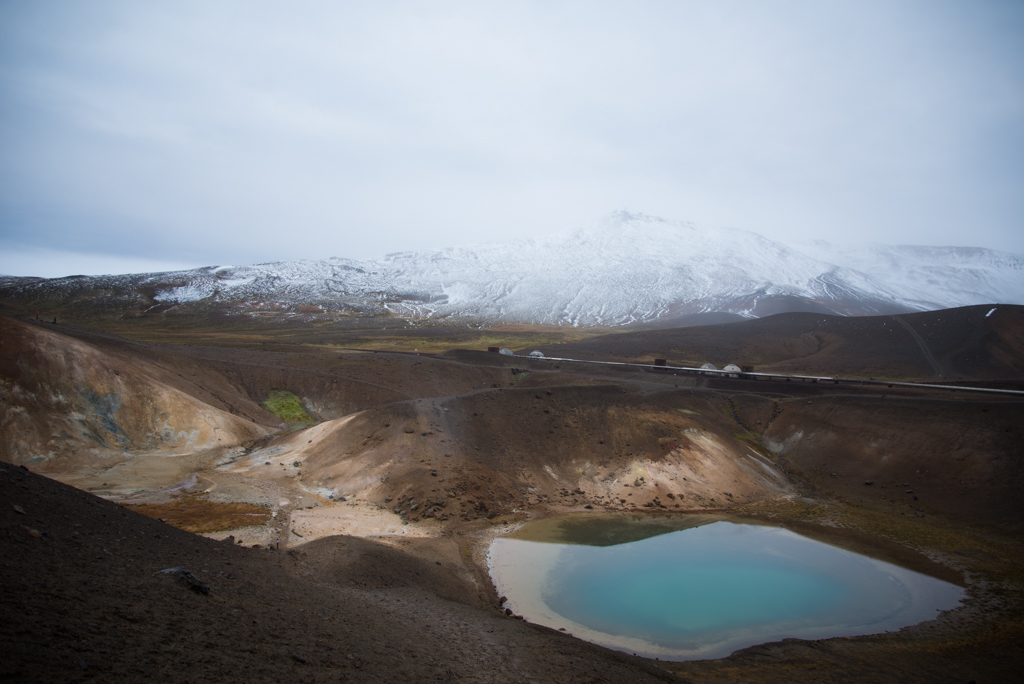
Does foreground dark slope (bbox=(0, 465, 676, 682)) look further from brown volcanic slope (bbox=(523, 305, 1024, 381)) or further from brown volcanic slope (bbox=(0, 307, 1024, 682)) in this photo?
brown volcanic slope (bbox=(523, 305, 1024, 381))

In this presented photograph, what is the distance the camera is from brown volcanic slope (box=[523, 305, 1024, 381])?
2472 inches

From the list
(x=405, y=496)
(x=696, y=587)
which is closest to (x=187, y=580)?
(x=405, y=496)

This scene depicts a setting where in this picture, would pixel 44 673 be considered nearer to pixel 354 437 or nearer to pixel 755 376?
pixel 354 437

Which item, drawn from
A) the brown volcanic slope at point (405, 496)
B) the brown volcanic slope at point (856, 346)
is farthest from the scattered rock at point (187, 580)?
the brown volcanic slope at point (856, 346)

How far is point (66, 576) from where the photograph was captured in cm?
878

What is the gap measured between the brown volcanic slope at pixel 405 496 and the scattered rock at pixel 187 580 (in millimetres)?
309

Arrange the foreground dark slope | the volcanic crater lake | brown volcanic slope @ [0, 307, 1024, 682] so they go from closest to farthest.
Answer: the foreground dark slope
brown volcanic slope @ [0, 307, 1024, 682]
the volcanic crater lake

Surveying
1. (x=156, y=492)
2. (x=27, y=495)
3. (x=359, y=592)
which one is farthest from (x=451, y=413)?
(x=27, y=495)

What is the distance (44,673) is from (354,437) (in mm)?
24929

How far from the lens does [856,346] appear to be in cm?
7538

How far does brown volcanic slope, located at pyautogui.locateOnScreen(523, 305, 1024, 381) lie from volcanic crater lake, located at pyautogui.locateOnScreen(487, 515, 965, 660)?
48335mm

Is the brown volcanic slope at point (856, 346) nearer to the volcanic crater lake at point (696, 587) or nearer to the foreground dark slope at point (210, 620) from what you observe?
the volcanic crater lake at point (696, 587)

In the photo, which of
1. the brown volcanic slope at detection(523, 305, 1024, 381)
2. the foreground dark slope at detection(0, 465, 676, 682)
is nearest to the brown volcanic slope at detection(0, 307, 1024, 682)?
the foreground dark slope at detection(0, 465, 676, 682)

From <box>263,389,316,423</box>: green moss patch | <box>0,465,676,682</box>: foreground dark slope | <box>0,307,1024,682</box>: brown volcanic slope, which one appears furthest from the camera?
<box>263,389,316,423</box>: green moss patch
